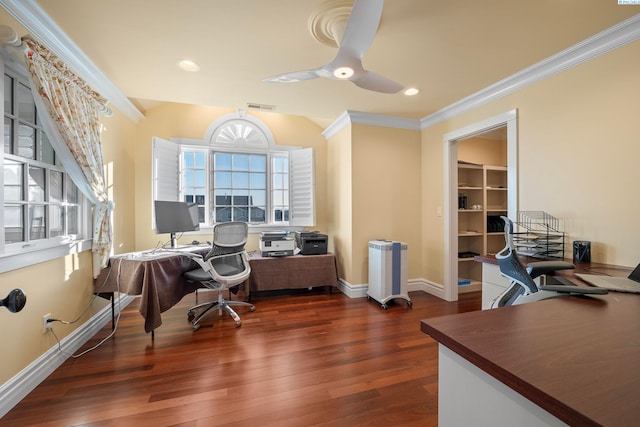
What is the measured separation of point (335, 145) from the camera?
4.04 meters

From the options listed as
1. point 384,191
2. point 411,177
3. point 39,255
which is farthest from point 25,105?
point 411,177

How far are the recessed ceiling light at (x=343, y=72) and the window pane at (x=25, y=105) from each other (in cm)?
221

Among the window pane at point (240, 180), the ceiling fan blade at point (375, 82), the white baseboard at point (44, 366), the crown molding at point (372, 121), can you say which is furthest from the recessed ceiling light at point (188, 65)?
the white baseboard at point (44, 366)

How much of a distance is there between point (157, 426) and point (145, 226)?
114 inches

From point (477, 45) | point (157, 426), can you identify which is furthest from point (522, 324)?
point (477, 45)

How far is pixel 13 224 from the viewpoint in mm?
1698

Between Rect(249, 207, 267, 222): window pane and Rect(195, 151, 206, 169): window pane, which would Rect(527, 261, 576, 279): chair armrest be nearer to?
Rect(249, 207, 267, 222): window pane

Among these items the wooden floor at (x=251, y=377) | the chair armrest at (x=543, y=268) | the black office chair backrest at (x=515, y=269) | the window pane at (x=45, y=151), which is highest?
the window pane at (x=45, y=151)

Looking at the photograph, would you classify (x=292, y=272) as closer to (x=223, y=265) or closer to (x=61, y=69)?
(x=223, y=265)

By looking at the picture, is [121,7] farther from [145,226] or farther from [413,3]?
[145,226]

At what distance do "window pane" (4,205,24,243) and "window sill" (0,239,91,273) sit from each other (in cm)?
14

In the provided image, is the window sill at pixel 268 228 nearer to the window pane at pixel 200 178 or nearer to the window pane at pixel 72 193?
the window pane at pixel 200 178

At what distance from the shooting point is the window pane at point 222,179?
406 cm

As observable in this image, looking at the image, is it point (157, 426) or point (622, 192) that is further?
point (622, 192)
